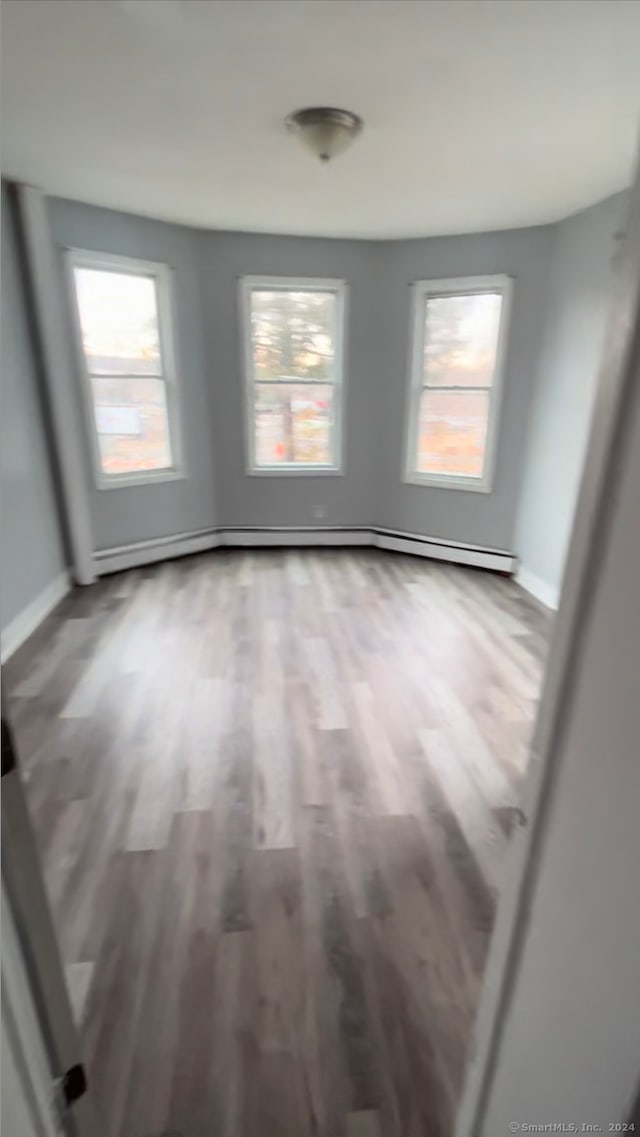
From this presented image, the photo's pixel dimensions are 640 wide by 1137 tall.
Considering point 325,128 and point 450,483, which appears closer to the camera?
point 325,128

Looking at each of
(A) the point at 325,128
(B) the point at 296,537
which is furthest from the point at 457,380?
(A) the point at 325,128

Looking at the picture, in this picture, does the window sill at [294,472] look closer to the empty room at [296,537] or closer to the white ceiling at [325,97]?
the empty room at [296,537]

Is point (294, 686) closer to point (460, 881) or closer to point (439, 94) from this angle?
point (460, 881)

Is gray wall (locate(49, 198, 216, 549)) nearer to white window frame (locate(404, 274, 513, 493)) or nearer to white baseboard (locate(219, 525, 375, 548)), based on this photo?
white baseboard (locate(219, 525, 375, 548))

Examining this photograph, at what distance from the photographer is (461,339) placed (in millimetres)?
4398

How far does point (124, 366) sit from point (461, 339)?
2.62 m

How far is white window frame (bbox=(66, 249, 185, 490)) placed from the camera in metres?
3.81

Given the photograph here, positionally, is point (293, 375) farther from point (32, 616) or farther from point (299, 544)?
point (32, 616)

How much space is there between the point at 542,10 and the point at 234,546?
4.06 meters

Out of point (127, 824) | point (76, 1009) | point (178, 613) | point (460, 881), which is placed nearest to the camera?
point (76, 1009)

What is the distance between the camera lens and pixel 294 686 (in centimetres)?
290

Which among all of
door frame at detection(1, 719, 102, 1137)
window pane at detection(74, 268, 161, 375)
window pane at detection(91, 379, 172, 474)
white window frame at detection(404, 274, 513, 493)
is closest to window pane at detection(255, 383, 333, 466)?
white window frame at detection(404, 274, 513, 493)

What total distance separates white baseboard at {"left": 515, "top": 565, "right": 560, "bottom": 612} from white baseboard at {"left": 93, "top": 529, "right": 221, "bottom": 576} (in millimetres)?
2627

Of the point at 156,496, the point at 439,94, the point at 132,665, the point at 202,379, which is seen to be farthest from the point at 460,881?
the point at 202,379
